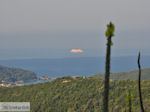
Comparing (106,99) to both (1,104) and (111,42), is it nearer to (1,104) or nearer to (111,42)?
(111,42)

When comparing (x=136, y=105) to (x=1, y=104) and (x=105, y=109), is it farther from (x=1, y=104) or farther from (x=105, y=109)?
(x=105, y=109)

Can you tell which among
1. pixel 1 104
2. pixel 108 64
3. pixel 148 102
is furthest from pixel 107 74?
pixel 148 102

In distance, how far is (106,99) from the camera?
125ft

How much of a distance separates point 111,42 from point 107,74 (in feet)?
7.91

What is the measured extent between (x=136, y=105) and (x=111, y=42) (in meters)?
151

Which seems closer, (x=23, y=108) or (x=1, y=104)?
(x=23, y=108)

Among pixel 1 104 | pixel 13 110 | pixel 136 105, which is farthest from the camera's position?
pixel 136 105

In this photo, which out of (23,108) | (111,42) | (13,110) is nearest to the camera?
(111,42)

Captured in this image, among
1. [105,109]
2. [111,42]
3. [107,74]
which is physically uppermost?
[111,42]

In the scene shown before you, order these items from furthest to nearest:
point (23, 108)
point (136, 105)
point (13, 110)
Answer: point (136, 105) < point (23, 108) < point (13, 110)

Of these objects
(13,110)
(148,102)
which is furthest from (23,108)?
(148,102)

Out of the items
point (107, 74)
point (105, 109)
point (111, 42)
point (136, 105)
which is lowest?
point (136, 105)

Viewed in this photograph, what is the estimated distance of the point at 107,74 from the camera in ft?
124

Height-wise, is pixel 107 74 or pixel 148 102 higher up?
pixel 107 74
